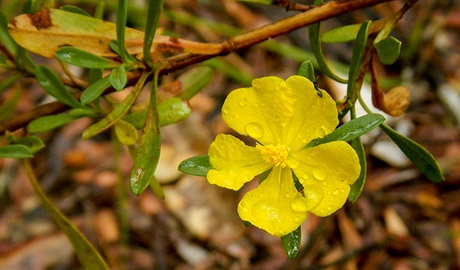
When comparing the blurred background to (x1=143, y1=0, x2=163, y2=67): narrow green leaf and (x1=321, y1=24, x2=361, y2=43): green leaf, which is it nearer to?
(x1=321, y1=24, x2=361, y2=43): green leaf

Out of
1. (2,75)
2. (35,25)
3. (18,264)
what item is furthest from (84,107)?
(2,75)

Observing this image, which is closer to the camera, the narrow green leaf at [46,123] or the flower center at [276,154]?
the flower center at [276,154]

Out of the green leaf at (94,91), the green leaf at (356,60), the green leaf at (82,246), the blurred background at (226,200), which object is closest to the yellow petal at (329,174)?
the green leaf at (356,60)

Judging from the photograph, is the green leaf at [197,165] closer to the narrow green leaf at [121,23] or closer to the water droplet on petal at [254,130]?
the water droplet on petal at [254,130]

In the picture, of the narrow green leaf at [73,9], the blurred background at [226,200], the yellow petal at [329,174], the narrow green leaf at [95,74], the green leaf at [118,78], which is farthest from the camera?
the blurred background at [226,200]

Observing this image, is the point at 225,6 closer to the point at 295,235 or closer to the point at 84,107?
the point at 84,107

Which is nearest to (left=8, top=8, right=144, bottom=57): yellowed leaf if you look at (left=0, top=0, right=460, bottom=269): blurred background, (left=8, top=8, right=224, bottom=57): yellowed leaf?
(left=8, top=8, right=224, bottom=57): yellowed leaf
